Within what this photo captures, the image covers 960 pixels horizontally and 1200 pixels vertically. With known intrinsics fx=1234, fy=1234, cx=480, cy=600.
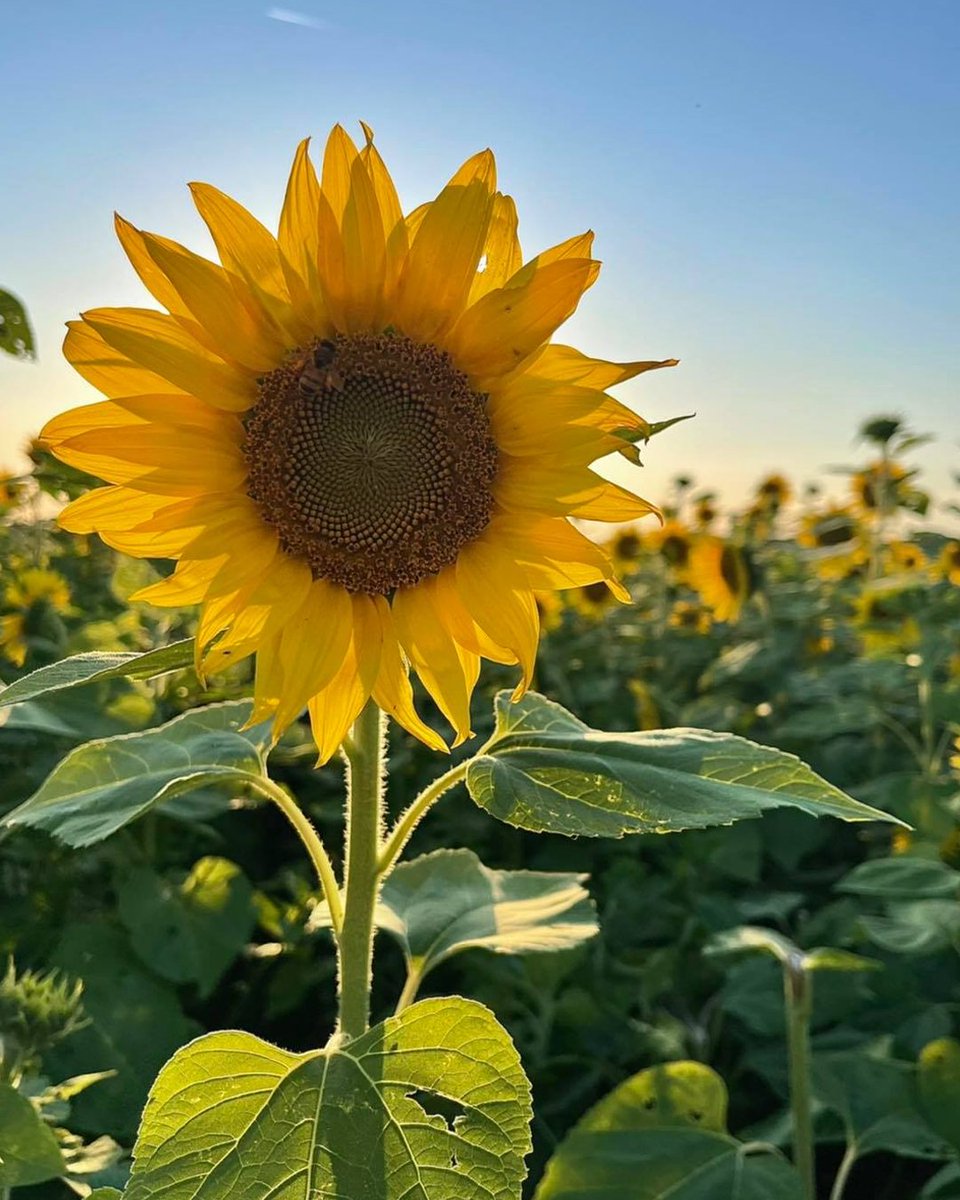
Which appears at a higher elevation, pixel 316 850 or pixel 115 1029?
pixel 316 850

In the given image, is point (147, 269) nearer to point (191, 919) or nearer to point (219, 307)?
point (219, 307)

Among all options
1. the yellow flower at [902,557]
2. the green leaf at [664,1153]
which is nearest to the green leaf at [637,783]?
the green leaf at [664,1153]

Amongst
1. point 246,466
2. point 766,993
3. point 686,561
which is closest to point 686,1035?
point 766,993

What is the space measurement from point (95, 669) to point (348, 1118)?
451 millimetres

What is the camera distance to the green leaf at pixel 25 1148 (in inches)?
45.2

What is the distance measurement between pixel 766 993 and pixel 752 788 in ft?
4.20

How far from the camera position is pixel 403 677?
1.23 m

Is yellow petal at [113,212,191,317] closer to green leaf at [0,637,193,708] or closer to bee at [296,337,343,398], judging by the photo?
bee at [296,337,343,398]

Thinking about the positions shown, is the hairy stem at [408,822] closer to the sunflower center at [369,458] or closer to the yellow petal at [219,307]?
the sunflower center at [369,458]

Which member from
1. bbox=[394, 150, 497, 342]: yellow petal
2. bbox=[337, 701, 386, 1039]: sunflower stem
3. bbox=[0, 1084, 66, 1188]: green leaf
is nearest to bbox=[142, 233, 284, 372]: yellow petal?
bbox=[394, 150, 497, 342]: yellow petal

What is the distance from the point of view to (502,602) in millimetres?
1243

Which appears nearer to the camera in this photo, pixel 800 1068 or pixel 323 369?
pixel 323 369

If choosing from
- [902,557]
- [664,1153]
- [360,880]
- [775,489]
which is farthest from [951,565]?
[360,880]

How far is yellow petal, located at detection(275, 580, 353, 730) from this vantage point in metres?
1.19
